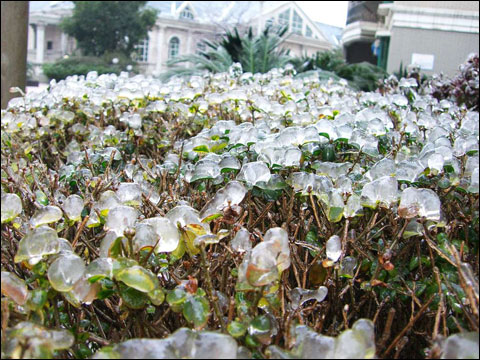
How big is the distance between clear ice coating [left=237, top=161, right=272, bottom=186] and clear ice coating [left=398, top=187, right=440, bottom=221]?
11.7 inches

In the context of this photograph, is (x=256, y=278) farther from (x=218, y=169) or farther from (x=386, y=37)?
(x=386, y=37)

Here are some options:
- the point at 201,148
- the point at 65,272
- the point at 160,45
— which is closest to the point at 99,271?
the point at 65,272

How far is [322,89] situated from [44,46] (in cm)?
5177

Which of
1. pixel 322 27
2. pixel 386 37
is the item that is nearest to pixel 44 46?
pixel 322 27

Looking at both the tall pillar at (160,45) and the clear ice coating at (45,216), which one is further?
the tall pillar at (160,45)

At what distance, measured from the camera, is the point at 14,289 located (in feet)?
2.37

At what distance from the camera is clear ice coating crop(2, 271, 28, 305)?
28.1 inches

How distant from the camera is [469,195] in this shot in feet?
3.61

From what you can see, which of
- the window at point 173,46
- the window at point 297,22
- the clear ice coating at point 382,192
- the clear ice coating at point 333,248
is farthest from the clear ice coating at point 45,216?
the window at point 297,22

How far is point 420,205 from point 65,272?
0.62 metres

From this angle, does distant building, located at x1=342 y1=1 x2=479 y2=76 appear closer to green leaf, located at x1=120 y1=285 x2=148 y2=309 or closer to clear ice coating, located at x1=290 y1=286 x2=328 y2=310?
clear ice coating, located at x1=290 y1=286 x2=328 y2=310

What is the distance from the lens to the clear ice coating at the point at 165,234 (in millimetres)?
816

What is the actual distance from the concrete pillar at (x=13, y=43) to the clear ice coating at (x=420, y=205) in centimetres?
503

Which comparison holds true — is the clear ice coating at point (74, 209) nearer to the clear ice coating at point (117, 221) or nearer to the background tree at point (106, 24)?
the clear ice coating at point (117, 221)
